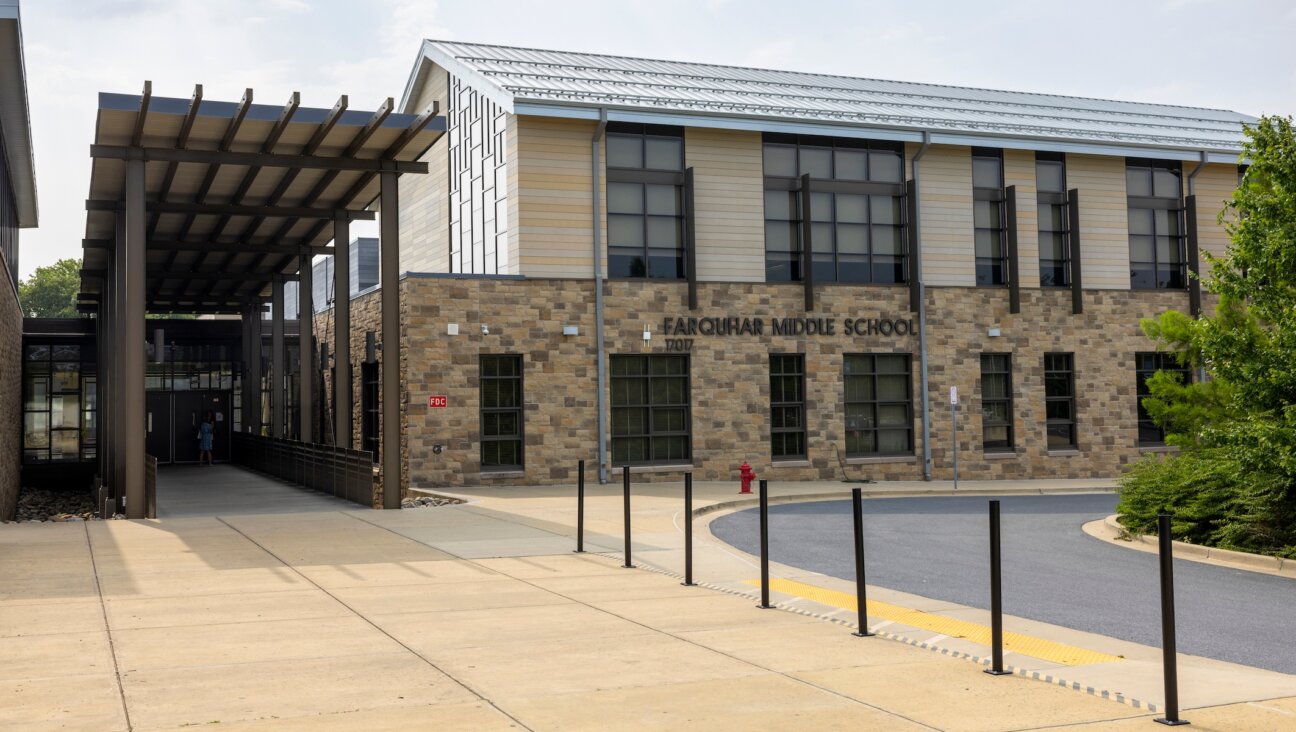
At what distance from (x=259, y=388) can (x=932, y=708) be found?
33184mm

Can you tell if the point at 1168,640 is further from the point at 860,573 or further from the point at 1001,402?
the point at 1001,402

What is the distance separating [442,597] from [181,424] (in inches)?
1256

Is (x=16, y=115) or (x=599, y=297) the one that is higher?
(x=16, y=115)

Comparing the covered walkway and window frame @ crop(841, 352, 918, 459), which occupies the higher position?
window frame @ crop(841, 352, 918, 459)

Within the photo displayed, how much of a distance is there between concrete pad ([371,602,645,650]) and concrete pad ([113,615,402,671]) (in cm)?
25

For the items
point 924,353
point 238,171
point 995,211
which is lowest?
point 924,353

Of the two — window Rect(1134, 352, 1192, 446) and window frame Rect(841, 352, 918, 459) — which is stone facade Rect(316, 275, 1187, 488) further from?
window Rect(1134, 352, 1192, 446)

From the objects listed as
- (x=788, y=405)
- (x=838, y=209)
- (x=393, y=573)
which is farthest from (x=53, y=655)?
(x=838, y=209)

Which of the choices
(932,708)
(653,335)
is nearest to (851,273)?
(653,335)

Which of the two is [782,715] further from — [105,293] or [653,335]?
[105,293]

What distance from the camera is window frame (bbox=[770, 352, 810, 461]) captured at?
90.6 ft

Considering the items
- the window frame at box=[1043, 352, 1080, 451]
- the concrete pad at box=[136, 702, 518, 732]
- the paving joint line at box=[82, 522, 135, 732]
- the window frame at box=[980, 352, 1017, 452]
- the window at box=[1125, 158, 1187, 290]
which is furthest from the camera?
the window at box=[1125, 158, 1187, 290]

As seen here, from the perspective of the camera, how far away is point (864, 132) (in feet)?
92.3

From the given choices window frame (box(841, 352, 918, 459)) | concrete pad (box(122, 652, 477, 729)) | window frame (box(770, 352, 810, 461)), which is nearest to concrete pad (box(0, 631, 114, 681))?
concrete pad (box(122, 652, 477, 729))
